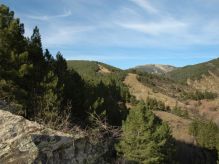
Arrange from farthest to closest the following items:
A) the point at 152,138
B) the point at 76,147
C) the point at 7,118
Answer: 1. the point at 152,138
2. the point at 76,147
3. the point at 7,118

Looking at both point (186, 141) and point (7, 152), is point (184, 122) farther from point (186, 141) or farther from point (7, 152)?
point (7, 152)

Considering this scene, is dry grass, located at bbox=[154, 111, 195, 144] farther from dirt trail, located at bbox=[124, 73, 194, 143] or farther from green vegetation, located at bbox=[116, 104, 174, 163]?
green vegetation, located at bbox=[116, 104, 174, 163]

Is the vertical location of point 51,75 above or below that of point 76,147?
above

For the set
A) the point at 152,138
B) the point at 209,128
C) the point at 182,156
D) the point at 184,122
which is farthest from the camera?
the point at 184,122

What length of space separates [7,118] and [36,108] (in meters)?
16.6

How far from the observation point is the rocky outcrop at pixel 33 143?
7.76 m

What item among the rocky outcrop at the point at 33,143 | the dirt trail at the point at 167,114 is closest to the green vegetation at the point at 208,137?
the dirt trail at the point at 167,114

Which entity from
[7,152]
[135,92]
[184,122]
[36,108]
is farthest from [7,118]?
[135,92]

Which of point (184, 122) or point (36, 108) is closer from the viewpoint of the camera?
point (36, 108)

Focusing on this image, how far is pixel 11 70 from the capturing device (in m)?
25.7

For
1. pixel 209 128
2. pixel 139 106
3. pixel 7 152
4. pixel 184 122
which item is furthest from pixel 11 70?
pixel 184 122

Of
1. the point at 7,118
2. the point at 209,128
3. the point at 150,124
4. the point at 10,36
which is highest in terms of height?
the point at 10,36

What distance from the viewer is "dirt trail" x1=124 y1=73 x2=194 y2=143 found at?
81.8 meters

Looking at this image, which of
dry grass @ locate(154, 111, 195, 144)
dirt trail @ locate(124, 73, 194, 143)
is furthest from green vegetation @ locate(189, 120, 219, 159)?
dirt trail @ locate(124, 73, 194, 143)
